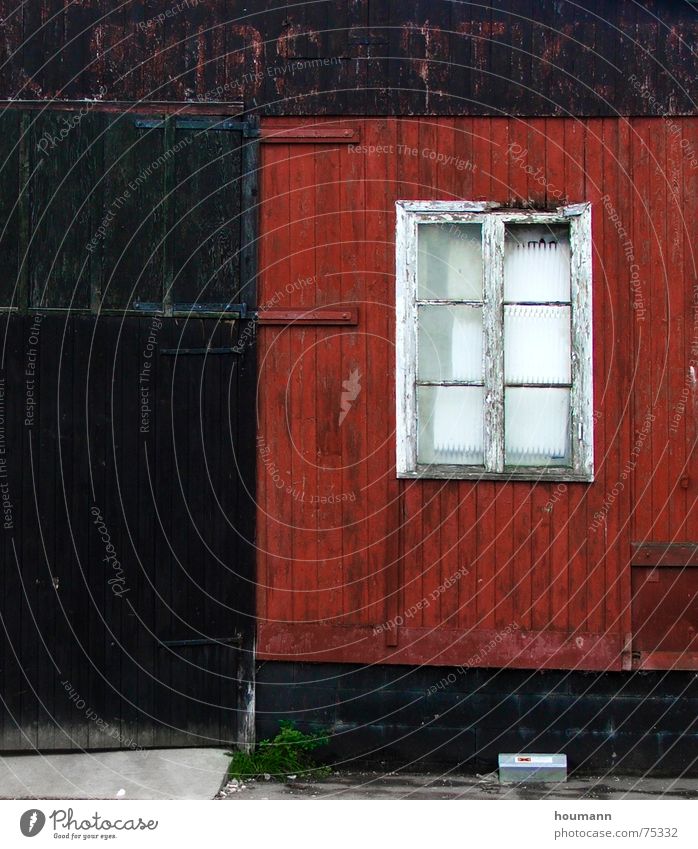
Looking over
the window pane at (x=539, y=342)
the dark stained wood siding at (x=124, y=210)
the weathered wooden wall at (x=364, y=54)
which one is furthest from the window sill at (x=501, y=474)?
the weathered wooden wall at (x=364, y=54)

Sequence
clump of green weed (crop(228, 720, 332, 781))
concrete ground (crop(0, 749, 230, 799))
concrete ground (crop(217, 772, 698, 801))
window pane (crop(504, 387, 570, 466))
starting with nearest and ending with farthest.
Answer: concrete ground (crop(0, 749, 230, 799)) < concrete ground (crop(217, 772, 698, 801)) < clump of green weed (crop(228, 720, 332, 781)) < window pane (crop(504, 387, 570, 466))

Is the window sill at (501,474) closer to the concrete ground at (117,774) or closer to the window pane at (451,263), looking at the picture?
the window pane at (451,263)

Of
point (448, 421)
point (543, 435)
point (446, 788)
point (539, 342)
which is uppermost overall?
point (539, 342)

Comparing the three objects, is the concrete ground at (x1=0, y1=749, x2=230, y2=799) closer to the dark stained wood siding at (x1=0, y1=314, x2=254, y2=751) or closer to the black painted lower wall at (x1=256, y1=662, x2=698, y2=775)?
the dark stained wood siding at (x1=0, y1=314, x2=254, y2=751)

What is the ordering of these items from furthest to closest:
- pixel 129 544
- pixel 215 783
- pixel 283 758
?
pixel 129 544 < pixel 283 758 < pixel 215 783

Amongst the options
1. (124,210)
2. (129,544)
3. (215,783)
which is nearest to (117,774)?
(215,783)

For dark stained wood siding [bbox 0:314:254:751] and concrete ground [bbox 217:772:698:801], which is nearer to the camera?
concrete ground [bbox 217:772:698:801]

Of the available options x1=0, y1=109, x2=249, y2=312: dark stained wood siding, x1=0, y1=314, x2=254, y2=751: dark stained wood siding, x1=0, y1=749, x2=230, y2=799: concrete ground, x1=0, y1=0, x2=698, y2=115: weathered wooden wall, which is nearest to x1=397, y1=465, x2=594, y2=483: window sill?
x1=0, y1=314, x2=254, y2=751: dark stained wood siding

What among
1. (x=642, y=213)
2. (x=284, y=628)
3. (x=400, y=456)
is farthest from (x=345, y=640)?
(x=642, y=213)

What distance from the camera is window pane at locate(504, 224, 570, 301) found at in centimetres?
759

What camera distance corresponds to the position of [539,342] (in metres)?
7.59

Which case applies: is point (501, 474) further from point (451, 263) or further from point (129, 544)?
point (129, 544)

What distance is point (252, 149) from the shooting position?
24.9 ft

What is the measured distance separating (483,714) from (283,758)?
133 cm
